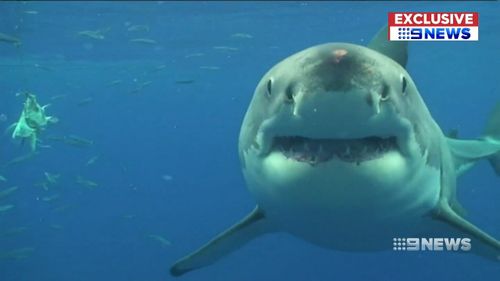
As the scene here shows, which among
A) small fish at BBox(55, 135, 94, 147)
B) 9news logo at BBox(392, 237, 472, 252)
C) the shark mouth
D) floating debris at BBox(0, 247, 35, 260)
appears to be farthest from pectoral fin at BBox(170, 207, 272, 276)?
floating debris at BBox(0, 247, 35, 260)

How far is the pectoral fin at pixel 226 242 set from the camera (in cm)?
502

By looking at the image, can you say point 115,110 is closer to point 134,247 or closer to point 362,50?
point 134,247

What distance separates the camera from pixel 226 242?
5.34 m

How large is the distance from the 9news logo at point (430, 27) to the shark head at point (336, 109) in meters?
2.14

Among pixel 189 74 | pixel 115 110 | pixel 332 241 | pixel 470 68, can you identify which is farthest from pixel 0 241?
pixel 115 110

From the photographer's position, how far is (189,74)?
3766cm

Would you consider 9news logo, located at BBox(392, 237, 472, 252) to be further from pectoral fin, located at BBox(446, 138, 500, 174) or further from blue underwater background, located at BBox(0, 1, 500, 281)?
blue underwater background, located at BBox(0, 1, 500, 281)

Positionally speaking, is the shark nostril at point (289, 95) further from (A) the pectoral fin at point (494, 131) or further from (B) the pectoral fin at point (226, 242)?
(A) the pectoral fin at point (494, 131)

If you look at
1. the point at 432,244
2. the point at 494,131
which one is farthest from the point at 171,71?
the point at 432,244

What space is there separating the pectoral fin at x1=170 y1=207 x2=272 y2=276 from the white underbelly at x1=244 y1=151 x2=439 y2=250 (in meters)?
0.70

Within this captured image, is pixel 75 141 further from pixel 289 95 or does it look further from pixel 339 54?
pixel 339 54

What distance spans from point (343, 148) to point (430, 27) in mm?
2849

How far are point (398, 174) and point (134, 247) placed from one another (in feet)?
76.4

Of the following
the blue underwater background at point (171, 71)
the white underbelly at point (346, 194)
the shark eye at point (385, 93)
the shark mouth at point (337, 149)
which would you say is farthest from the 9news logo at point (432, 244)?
the blue underwater background at point (171, 71)
